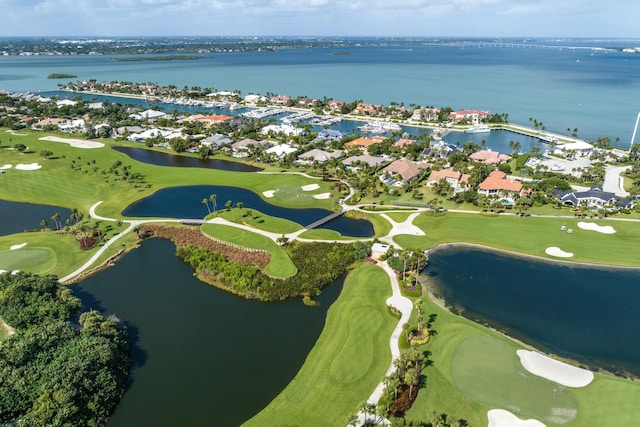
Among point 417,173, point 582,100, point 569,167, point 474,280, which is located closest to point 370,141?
point 417,173

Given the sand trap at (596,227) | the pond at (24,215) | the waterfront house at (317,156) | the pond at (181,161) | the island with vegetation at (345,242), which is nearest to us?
the island with vegetation at (345,242)

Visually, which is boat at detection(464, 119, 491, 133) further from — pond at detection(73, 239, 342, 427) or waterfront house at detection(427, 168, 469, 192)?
pond at detection(73, 239, 342, 427)

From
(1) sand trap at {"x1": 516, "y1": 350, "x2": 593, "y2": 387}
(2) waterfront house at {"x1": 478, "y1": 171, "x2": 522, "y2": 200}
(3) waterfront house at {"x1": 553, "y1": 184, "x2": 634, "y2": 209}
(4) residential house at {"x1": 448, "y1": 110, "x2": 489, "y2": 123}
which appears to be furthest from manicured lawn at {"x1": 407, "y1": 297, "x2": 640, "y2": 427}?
(4) residential house at {"x1": 448, "y1": 110, "x2": 489, "y2": 123}

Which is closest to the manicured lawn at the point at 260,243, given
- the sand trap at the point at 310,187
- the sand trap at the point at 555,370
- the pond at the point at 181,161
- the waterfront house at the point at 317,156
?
the sand trap at the point at 310,187

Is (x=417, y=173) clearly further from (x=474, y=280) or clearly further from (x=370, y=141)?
(x=474, y=280)

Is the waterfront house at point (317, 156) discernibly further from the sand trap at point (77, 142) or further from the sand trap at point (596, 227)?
the sand trap at point (77, 142)

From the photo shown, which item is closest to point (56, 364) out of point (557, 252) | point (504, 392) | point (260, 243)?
point (260, 243)
